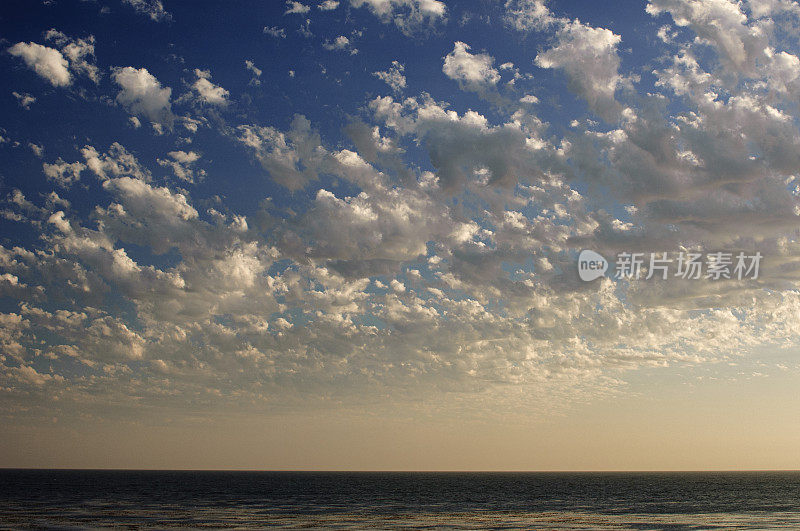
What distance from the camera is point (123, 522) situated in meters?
60.0

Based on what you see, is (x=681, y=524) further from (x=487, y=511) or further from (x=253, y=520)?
(x=253, y=520)

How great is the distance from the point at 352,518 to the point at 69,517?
96.8 ft

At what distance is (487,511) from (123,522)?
43.0m

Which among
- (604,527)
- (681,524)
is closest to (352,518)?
(604,527)

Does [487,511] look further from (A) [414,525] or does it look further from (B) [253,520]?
(B) [253,520]

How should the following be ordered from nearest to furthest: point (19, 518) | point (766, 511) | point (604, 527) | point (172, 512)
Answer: point (604, 527)
point (19, 518)
point (172, 512)
point (766, 511)

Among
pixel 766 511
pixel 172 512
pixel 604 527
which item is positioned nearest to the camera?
pixel 604 527

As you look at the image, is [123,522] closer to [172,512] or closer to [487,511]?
[172,512]

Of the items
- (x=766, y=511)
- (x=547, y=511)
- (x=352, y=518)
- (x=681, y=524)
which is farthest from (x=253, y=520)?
(x=766, y=511)

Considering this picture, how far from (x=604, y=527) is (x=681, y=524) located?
365 inches

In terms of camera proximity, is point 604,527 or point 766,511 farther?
point 766,511

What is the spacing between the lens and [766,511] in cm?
7850

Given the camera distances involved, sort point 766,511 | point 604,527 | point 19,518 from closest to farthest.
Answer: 1. point 604,527
2. point 19,518
3. point 766,511

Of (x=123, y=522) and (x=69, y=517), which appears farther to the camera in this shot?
(x=69, y=517)
